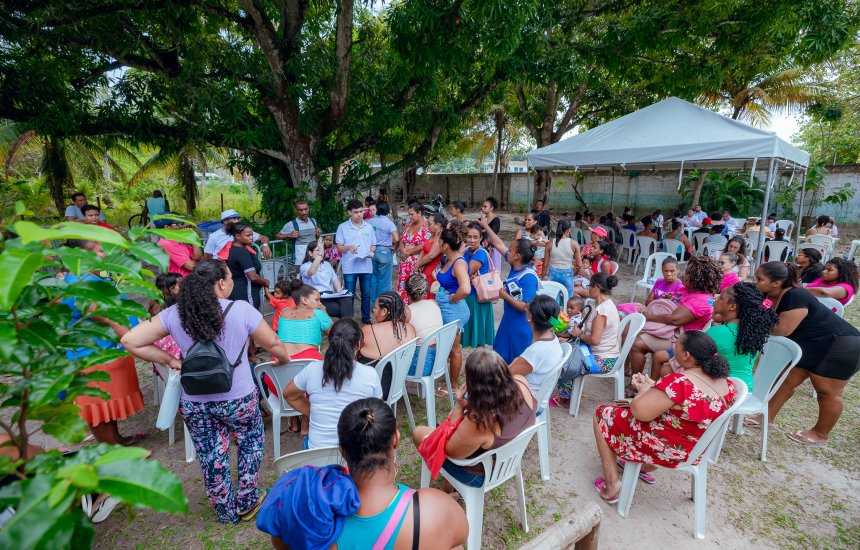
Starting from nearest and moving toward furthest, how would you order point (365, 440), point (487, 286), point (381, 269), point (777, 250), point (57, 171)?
point (365, 440)
point (487, 286)
point (381, 269)
point (777, 250)
point (57, 171)

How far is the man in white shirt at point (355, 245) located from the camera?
5.56m

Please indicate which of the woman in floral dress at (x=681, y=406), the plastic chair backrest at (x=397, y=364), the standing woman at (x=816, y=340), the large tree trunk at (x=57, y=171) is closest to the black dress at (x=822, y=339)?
the standing woman at (x=816, y=340)

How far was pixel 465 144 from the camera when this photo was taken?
20156 millimetres

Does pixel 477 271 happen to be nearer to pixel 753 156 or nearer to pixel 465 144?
pixel 753 156

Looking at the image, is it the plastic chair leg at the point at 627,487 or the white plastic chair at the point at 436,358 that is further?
the white plastic chair at the point at 436,358

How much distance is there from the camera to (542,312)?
2965mm

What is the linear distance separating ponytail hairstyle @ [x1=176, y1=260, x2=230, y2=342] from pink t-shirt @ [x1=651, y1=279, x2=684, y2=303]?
391 cm

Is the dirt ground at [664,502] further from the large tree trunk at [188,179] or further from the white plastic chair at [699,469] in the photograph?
the large tree trunk at [188,179]

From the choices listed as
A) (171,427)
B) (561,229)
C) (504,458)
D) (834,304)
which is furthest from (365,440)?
(561,229)

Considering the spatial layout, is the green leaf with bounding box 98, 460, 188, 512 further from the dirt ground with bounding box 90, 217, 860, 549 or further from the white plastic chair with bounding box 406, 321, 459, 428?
the white plastic chair with bounding box 406, 321, 459, 428

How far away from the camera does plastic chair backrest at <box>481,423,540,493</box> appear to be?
2.27 m

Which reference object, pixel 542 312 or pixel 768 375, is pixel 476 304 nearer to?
pixel 542 312

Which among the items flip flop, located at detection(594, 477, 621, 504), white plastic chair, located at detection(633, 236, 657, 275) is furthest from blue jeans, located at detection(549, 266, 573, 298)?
white plastic chair, located at detection(633, 236, 657, 275)

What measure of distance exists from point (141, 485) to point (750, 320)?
11.5 feet
